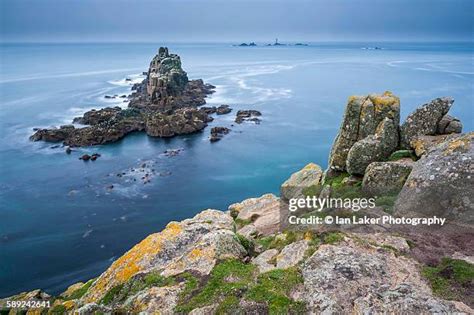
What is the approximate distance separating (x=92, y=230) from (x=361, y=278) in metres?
39.6

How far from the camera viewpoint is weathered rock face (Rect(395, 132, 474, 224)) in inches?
643

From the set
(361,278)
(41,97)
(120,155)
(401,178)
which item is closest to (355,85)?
(120,155)

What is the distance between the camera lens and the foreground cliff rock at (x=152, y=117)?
77562mm

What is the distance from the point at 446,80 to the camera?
13900 centimetres

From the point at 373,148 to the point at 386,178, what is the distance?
310cm

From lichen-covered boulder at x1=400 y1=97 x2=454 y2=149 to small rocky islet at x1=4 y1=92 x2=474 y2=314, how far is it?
0.21 ft

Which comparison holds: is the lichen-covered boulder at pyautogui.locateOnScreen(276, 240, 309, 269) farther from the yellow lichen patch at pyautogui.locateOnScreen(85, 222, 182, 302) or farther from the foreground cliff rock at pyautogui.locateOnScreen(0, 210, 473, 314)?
the yellow lichen patch at pyautogui.locateOnScreen(85, 222, 182, 302)

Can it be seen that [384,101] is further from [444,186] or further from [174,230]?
[174,230]

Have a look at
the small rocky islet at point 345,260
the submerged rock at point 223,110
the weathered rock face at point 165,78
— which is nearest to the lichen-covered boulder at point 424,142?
the small rocky islet at point 345,260

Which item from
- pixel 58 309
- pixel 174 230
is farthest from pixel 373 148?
pixel 58 309

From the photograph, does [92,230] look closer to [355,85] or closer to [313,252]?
[313,252]

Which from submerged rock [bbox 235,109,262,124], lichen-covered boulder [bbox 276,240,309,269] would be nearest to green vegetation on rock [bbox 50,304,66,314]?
lichen-covered boulder [bbox 276,240,309,269]

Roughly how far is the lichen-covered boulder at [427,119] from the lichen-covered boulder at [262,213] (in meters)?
10.1

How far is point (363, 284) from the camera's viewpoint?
12.1m
